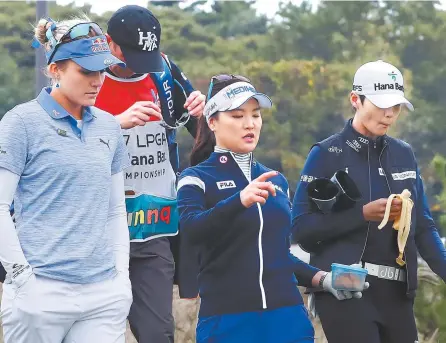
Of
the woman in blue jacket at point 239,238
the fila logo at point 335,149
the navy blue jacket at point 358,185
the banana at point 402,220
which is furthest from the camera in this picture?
the fila logo at point 335,149

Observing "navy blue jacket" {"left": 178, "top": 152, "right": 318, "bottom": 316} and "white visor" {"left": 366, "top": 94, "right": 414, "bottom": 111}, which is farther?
"white visor" {"left": 366, "top": 94, "right": 414, "bottom": 111}

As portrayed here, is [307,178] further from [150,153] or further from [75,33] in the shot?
[75,33]

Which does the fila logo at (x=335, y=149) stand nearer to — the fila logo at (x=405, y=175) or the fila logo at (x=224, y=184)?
the fila logo at (x=405, y=175)

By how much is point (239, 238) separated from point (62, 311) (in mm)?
811

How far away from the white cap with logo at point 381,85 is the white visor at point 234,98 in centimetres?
84

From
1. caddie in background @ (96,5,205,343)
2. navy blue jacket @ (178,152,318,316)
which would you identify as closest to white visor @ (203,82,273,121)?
navy blue jacket @ (178,152,318,316)

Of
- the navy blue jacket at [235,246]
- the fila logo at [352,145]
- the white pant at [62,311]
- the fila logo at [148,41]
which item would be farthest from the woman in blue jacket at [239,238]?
the fila logo at [352,145]

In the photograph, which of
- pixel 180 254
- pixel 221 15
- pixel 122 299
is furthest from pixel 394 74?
pixel 221 15

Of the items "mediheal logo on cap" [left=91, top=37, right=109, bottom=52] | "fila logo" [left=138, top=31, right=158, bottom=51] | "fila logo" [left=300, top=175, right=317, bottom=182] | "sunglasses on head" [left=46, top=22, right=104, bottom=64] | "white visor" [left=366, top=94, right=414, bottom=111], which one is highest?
"sunglasses on head" [left=46, top=22, right=104, bottom=64]

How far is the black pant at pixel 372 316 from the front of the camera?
6340 mm

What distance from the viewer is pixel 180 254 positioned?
263 inches

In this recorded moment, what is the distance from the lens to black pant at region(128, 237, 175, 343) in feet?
21.1

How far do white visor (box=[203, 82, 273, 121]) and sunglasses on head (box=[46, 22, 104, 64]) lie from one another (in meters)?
0.59

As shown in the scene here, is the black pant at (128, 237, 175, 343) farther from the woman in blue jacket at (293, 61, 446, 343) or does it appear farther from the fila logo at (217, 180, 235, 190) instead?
the fila logo at (217, 180, 235, 190)
